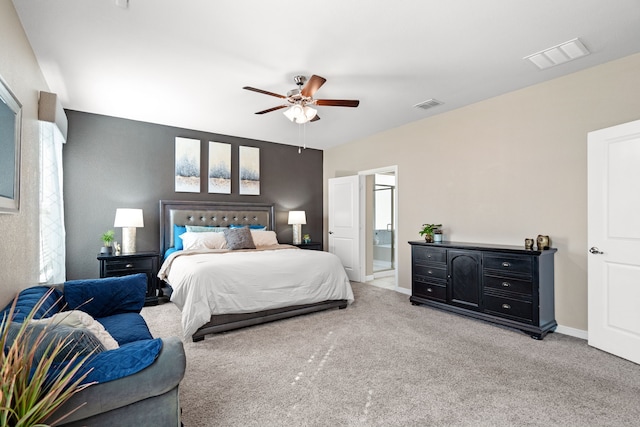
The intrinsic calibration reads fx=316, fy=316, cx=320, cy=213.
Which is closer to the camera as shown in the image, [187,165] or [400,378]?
[400,378]

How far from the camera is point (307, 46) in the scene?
277 centimetres

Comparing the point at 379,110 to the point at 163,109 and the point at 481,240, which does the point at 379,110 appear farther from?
the point at 163,109

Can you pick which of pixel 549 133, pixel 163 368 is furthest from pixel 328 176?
pixel 163 368

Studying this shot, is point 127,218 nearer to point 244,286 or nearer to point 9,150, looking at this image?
point 244,286

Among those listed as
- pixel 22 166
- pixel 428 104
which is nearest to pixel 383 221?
pixel 428 104

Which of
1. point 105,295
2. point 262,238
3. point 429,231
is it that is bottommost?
point 105,295

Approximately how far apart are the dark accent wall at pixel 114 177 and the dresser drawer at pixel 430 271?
125 inches

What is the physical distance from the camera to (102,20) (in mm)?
2412

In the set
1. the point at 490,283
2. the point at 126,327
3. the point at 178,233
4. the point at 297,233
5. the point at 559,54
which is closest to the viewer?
the point at 126,327

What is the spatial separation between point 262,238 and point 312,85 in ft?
9.43

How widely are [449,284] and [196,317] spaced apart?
2.97m

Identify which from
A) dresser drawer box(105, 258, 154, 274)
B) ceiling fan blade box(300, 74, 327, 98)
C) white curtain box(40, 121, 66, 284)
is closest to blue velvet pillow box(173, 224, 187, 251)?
dresser drawer box(105, 258, 154, 274)

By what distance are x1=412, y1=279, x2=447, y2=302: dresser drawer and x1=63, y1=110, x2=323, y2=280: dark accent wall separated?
3.26 m

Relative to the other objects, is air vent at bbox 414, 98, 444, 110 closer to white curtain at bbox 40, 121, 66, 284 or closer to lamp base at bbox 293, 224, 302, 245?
lamp base at bbox 293, 224, 302, 245
